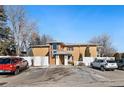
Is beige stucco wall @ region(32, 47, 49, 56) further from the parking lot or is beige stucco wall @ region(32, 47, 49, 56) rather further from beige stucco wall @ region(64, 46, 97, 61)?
the parking lot

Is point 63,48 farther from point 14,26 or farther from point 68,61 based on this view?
point 14,26

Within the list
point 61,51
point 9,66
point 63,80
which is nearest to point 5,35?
point 61,51

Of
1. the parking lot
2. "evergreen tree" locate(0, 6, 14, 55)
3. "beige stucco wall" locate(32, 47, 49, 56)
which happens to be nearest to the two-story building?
"beige stucco wall" locate(32, 47, 49, 56)

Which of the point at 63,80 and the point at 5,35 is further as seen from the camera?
the point at 5,35

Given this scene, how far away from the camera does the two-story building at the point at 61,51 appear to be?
46.5 meters

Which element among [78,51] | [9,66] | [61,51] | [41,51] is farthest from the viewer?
[78,51]

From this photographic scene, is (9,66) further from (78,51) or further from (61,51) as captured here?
(78,51)

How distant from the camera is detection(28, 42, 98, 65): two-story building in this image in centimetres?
4650

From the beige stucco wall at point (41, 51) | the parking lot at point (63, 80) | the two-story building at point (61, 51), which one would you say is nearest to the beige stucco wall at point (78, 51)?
the two-story building at point (61, 51)

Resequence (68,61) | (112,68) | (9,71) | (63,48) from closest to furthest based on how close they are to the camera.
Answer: (9,71) → (112,68) → (68,61) → (63,48)

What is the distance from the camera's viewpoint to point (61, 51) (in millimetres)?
47219

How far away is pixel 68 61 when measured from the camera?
47688 millimetres
